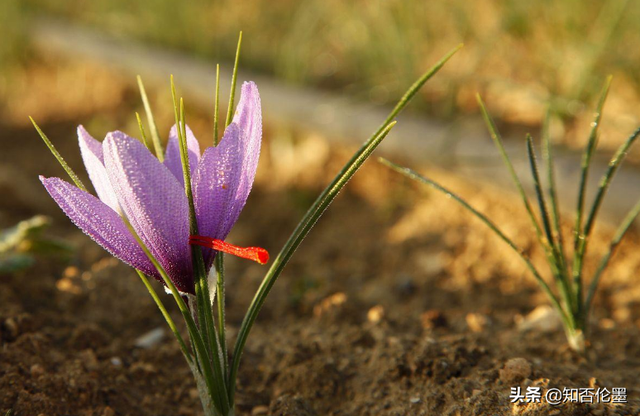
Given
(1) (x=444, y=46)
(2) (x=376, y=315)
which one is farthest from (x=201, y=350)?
(1) (x=444, y=46)

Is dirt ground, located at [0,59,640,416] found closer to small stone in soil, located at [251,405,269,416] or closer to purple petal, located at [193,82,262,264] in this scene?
small stone in soil, located at [251,405,269,416]

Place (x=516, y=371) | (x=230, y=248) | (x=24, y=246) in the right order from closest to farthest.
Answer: (x=230, y=248) → (x=516, y=371) → (x=24, y=246)

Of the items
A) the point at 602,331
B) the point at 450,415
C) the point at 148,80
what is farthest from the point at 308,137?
the point at 450,415

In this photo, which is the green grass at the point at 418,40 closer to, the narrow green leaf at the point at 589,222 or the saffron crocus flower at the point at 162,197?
the narrow green leaf at the point at 589,222

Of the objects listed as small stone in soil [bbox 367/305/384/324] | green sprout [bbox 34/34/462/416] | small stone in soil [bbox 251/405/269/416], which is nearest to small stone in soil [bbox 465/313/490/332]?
small stone in soil [bbox 367/305/384/324]

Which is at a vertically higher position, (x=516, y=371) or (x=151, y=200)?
(x=151, y=200)

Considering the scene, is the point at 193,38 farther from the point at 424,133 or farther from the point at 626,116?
the point at 626,116

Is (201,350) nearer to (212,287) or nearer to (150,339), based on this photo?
(212,287)

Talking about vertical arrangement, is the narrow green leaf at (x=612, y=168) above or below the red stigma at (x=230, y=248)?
above

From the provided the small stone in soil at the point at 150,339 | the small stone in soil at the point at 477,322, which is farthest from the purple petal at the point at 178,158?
the small stone in soil at the point at 477,322
